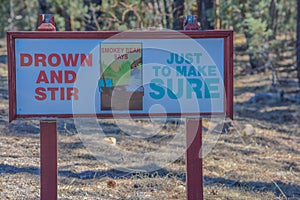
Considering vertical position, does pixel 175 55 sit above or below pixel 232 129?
above

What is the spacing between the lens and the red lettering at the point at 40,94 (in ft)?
13.6

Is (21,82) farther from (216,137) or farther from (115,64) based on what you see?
(216,137)

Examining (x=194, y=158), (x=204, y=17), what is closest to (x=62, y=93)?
(x=194, y=158)

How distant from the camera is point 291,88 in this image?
58.1 feet

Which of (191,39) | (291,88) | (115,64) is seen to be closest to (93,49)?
(115,64)

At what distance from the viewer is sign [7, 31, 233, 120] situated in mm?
4117

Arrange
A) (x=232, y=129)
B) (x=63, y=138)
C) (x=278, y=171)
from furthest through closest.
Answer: (x=232, y=129)
(x=63, y=138)
(x=278, y=171)

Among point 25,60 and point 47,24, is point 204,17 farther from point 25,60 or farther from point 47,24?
point 25,60

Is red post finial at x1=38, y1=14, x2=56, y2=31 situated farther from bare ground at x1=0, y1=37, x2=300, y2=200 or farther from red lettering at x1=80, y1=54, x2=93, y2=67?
bare ground at x1=0, y1=37, x2=300, y2=200

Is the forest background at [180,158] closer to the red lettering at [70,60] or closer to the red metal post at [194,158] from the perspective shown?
the red metal post at [194,158]

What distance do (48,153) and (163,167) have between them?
10.2ft

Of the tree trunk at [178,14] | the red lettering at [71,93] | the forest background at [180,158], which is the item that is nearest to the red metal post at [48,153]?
the red lettering at [71,93]

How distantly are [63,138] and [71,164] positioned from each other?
161cm

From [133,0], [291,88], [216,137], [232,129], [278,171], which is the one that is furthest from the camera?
[291,88]
